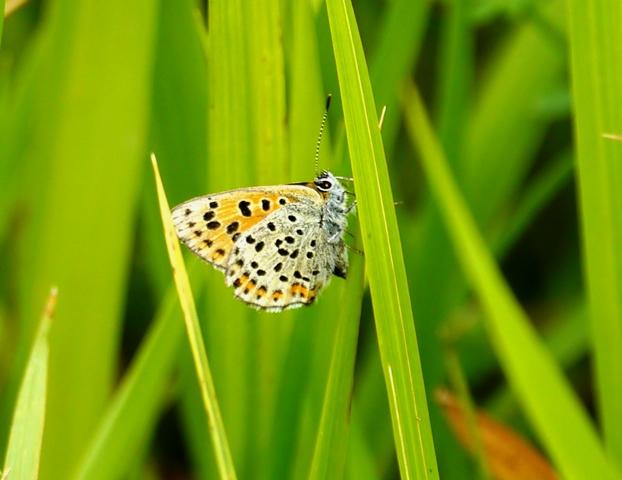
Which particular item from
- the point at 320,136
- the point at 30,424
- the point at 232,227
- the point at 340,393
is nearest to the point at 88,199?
the point at 232,227

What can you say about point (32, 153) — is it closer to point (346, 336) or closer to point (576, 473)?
point (346, 336)

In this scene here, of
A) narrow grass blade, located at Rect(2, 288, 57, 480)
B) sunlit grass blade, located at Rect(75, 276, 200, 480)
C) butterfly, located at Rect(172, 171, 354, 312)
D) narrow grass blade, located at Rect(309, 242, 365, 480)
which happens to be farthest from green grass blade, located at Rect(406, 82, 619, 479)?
narrow grass blade, located at Rect(2, 288, 57, 480)

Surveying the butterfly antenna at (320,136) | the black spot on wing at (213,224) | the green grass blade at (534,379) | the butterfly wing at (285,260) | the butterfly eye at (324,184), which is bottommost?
the green grass blade at (534,379)

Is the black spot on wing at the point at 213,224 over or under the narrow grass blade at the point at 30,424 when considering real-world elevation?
over

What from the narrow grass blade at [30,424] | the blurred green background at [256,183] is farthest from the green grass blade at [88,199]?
the narrow grass blade at [30,424]

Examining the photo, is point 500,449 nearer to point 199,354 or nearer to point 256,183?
point 256,183

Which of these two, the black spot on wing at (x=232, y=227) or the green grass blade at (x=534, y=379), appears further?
the black spot on wing at (x=232, y=227)

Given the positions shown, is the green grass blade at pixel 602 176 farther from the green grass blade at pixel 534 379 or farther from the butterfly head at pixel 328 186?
the butterfly head at pixel 328 186
